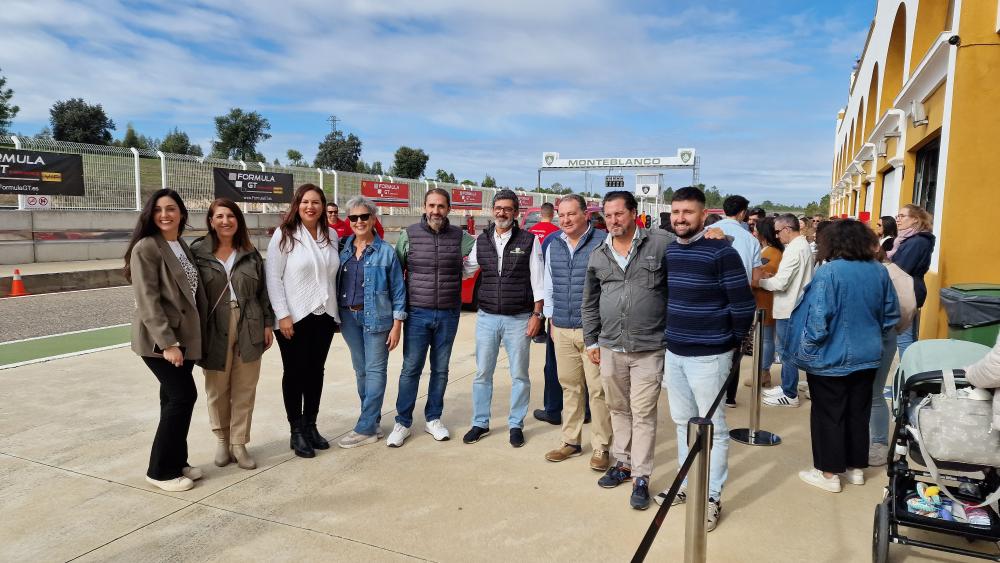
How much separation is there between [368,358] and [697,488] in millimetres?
2912

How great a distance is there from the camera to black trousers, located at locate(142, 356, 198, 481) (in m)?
A: 3.71

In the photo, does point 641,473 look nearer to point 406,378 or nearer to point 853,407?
point 853,407

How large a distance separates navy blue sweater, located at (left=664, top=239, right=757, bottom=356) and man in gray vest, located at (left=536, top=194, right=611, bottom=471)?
33.4 inches

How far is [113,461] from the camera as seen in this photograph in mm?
4184

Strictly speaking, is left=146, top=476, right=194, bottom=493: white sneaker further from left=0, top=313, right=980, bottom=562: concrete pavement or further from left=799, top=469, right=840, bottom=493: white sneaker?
left=799, top=469, right=840, bottom=493: white sneaker

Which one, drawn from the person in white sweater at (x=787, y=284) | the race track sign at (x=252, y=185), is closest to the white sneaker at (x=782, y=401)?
the person in white sweater at (x=787, y=284)

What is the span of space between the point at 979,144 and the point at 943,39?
154cm

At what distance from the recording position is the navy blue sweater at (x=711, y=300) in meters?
3.36

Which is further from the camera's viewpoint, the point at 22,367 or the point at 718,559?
the point at 22,367

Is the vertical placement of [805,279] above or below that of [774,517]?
above

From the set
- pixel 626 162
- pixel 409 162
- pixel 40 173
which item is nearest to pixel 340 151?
pixel 409 162

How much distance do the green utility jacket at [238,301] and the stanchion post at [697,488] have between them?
9.81 feet

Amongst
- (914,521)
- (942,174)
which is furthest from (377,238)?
(942,174)

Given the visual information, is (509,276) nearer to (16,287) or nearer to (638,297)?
(638,297)
